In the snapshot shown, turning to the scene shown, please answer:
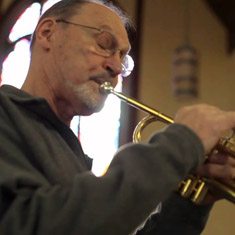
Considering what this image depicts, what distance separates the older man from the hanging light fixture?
203 cm

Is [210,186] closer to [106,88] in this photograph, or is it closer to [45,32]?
[106,88]

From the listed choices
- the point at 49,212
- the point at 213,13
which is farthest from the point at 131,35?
the point at 213,13

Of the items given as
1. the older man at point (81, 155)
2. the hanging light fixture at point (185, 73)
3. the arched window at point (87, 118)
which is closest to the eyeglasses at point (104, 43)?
the older man at point (81, 155)

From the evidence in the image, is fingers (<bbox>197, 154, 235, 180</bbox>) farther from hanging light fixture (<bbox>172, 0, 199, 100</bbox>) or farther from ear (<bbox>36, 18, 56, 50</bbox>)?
hanging light fixture (<bbox>172, 0, 199, 100</bbox>)

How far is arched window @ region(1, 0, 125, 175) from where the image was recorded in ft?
9.73

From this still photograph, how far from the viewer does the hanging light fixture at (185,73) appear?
10.3 ft

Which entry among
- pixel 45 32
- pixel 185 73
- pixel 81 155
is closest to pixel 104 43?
pixel 45 32

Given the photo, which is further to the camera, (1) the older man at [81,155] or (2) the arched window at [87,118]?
(2) the arched window at [87,118]

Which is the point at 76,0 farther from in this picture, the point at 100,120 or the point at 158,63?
the point at 158,63

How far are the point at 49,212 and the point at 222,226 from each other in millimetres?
2564

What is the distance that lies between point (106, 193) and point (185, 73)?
8.37ft

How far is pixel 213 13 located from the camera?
361 cm

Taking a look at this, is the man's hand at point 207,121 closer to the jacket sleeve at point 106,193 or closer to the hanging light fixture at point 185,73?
the jacket sleeve at point 106,193

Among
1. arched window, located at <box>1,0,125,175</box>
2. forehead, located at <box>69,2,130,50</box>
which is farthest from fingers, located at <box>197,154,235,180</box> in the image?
arched window, located at <box>1,0,125,175</box>
